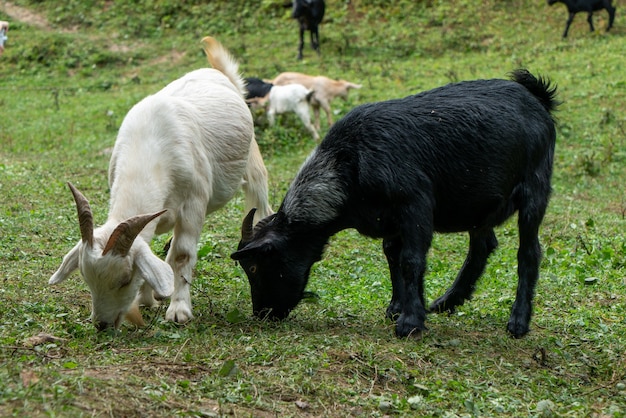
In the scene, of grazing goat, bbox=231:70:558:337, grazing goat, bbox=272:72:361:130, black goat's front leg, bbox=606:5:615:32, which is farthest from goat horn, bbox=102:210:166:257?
black goat's front leg, bbox=606:5:615:32

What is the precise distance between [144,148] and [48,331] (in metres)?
1.38

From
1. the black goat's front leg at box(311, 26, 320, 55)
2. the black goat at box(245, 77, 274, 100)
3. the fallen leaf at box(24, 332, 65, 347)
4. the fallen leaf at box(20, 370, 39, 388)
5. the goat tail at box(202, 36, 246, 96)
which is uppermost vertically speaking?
the goat tail at box(202, 36, 246, 96)

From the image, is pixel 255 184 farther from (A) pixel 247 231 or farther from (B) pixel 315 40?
(B) pixel 315 40

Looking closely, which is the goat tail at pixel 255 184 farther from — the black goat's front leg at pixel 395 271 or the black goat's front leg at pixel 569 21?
the black goat's front leg at pixel 569 21

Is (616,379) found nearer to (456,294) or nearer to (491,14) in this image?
(456,294)

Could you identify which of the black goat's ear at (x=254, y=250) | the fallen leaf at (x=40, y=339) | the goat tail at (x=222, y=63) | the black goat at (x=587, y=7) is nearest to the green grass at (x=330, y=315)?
the fallen leaf at (x=40, y=339)

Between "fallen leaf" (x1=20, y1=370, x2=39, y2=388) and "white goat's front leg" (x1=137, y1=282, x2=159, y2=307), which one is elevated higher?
"fallen leaf" (x1=20, y1=370, x2=39, y2=388)

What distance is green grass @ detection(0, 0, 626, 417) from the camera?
4266 mm

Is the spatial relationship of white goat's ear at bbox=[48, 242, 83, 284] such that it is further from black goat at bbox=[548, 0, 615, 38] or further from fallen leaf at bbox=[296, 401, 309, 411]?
black goat at bbox=[548, 0, 615, 38]

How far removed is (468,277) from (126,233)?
2753 millimetres

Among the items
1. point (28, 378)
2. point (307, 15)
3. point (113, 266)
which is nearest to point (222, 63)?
point (113, 266)

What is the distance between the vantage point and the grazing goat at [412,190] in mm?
5555

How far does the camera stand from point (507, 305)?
672 cm

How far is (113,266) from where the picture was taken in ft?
16.4
